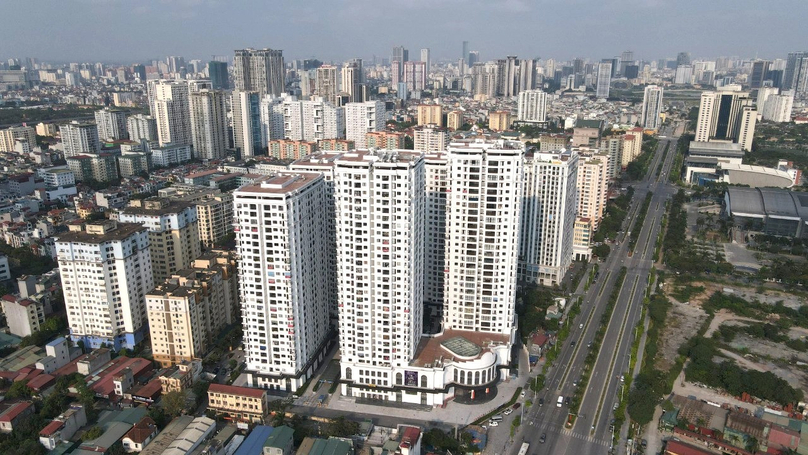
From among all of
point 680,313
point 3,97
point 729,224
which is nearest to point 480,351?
point 680,313

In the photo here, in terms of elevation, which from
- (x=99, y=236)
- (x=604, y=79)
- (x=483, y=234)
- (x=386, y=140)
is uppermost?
(x=604, y=79)

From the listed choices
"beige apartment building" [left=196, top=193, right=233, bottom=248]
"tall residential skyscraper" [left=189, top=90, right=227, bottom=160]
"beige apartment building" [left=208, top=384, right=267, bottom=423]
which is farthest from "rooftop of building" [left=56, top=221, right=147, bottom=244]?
"tall residential skyscraper" [left=189, top=90, right=227, bottom=160]

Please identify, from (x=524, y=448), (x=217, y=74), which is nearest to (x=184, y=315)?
(x=524, y=448)

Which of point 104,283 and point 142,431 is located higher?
point 104,283

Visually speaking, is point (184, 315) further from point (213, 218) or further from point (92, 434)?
point (213, 218)

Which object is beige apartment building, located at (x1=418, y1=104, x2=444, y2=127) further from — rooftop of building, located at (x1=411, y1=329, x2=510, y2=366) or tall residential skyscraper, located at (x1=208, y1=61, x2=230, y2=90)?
rooftop of building, located at (x1=411, y1=329, x2=510, y2=366)

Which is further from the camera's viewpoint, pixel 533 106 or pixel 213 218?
pixel 533 106
